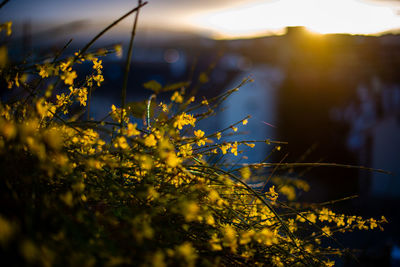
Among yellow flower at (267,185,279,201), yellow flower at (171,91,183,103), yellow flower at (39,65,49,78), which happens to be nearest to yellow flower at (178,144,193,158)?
yellow flower at (171,91,183,103)

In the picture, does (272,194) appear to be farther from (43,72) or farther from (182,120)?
(43,72)

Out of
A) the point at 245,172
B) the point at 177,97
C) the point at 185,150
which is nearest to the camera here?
the point at 177,97

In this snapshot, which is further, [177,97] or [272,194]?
[272,194]

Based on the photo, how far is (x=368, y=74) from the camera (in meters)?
10.5

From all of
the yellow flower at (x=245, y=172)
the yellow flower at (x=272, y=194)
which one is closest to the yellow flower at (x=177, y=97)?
the yellow flower at (x=245, y=172)

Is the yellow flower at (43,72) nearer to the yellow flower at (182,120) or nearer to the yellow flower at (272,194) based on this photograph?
the yellow flower at (182,120)

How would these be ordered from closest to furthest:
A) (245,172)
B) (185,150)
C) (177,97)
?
(177,97) → (185,150) → (245,172)

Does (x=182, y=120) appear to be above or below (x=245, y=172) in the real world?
above

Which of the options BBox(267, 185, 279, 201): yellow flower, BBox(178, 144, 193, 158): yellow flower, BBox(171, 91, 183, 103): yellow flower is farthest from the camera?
BBox(267, 185, 279, 201): yellow flower

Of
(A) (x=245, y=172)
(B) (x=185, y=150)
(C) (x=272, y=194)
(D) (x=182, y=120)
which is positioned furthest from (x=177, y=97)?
(C) (x=272, y=194)

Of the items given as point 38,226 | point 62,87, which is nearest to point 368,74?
point 62,87

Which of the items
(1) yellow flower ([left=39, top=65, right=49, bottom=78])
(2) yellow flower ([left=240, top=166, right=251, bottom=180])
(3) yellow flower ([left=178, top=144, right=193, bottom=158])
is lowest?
(2) yellow flower ([left=240, top=166, right=251, bottom=180])

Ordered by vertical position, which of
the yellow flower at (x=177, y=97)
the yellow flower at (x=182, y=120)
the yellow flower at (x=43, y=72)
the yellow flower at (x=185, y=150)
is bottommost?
the yellow flower at (x=185, y=150)

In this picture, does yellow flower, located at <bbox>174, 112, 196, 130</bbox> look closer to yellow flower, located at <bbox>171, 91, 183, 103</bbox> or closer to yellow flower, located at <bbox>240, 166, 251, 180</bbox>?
yellow flower, located at <bbox>171, 91, 183, 103</bbox>
